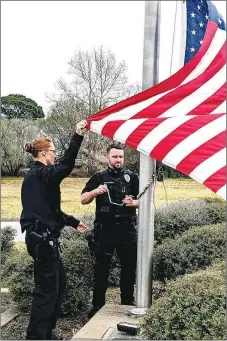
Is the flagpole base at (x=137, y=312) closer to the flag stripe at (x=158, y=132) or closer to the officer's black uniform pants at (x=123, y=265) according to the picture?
the officer's black uniform pants at (x=123, y=265)

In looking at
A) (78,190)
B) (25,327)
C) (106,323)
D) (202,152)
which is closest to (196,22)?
(202,152)

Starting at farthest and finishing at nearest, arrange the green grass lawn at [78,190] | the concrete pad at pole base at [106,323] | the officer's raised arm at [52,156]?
the green grass lawn at [78,190] < the concrete pad at pole base at [106,323] < the officer's raised arm at [52,156]

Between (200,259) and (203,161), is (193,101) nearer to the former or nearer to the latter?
(203,161)

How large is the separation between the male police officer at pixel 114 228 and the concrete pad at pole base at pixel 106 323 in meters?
0.46

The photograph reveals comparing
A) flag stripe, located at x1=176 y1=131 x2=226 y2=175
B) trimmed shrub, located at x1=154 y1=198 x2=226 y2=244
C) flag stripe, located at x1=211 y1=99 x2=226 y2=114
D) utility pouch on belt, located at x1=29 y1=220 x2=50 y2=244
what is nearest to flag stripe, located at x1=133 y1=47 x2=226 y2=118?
flag stripe, located at x1=211 y1=99 x2=226 y2=114

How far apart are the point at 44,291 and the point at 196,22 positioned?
2.32 meters

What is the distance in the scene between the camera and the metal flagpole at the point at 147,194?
15.1 ft

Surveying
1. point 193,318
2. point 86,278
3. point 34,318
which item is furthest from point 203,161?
point 86,278

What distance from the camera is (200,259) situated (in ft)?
17.6

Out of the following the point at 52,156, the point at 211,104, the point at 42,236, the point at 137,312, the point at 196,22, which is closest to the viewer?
the point at 211,104

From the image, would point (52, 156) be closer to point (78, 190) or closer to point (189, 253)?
point (189, 253)

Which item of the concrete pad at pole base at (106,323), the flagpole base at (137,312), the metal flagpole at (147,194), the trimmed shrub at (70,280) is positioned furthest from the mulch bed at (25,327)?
the metal flagpole at (147,194)

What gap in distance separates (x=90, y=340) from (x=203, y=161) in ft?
5.07

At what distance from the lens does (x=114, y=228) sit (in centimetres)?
549
